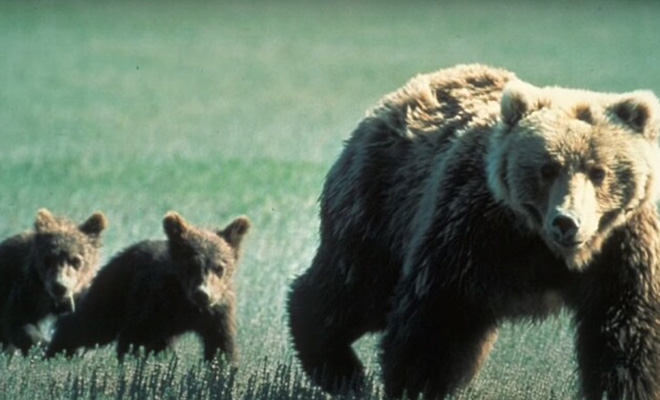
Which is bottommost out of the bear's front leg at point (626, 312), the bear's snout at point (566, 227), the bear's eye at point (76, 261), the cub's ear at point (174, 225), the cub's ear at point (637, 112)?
the bear's eye at point (76, 261)

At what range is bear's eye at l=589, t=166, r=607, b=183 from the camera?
18.1 feet

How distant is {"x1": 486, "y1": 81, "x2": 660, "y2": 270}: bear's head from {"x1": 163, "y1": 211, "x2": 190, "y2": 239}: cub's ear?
84.6 inches

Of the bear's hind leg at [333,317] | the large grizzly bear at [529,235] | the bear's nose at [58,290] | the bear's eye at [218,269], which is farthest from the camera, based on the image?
the bear's nose at [58,290]

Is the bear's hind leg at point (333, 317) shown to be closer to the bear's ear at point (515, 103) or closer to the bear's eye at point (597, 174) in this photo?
the bear's ear at point (515, 103)

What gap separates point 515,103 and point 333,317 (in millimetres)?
1560

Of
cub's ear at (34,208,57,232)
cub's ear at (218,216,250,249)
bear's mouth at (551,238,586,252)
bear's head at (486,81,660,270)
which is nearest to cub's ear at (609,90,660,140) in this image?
bear's head at (486,81,660,270)

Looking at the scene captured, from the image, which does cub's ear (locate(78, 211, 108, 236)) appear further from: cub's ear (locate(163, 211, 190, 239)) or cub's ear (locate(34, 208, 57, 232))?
cub's ear (locate(163, 211, 190, 239))

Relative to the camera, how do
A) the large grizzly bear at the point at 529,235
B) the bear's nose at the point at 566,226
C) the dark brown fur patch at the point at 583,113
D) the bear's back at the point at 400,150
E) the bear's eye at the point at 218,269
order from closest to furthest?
1. the bear's nose at the point at 566,226
2. the large grizzly bear at the point at 529,235
3. the dark brown fur patch at the point at 583,113
4. the bear's back at the point at 400,150
5. the bear's eye at the point at 218,269

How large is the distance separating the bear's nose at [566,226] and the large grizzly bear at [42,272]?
320 centimetres

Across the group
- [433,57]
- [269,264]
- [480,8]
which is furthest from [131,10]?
[269,264]

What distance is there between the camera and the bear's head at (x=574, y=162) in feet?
17.8

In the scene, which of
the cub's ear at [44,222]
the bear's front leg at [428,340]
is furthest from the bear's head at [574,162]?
the cub's ear at [44,222]

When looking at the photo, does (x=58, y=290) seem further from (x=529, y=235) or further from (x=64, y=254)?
(x=529, y=235)

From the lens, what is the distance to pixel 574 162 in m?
5.51
